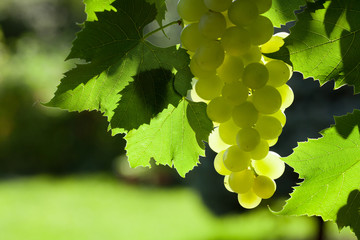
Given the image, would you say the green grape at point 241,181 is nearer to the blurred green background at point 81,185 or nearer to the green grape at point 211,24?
the green grape at point 211,24

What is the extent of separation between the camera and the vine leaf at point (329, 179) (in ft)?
1.51

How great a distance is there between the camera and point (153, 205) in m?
6.54

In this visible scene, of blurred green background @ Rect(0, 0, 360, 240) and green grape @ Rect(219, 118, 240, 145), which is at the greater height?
green grape @ Rect(219, 118, 240, 145)

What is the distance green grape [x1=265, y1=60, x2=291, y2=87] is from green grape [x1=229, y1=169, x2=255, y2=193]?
0.10 m

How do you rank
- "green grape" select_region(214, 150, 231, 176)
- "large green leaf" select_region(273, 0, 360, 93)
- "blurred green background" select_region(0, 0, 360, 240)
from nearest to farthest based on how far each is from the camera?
"large green leaf" select_region(273, 0, 360, 93) → "green grape" select_region(214, 150, 231, 176) → "blurred green background" select_region(0, 0, 360, 240)

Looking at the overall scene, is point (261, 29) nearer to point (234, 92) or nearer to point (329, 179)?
point (234, 92)

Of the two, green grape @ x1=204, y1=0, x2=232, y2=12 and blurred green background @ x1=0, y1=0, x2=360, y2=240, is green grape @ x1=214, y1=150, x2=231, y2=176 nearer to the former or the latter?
green grape @ x1=204, y1=0, x2=232, y2=12

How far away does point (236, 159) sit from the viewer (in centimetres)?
47

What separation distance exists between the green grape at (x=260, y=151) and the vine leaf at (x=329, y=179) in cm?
2

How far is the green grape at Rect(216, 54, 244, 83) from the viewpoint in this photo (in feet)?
1.47

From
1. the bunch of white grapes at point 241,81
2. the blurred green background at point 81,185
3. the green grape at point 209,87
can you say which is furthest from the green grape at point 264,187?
the blurred green background at point 81,185

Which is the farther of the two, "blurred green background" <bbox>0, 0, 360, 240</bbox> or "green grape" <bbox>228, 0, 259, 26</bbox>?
"blurred green background" <bbox>0, 0, 360, 240</bbox>

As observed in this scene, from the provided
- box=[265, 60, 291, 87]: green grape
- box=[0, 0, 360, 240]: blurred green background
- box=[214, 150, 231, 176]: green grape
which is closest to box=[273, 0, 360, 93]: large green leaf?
box=[265, 60, 291, 87]: green grape

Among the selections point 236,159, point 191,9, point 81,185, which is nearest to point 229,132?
point 236,159
